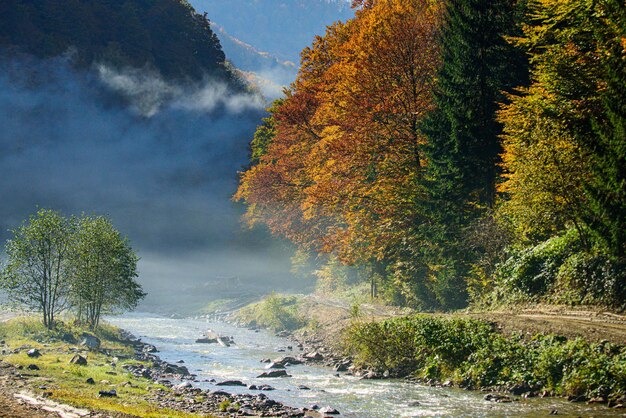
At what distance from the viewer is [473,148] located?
29891mm

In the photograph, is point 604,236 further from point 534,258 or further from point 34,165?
point 34,165

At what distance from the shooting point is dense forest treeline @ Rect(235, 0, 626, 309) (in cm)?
2141

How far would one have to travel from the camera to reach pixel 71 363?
2456 centimetres

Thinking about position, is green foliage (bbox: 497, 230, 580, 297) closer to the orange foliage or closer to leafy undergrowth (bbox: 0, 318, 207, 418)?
the orange foliage

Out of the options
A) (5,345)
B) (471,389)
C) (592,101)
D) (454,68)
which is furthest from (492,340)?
(5,345)

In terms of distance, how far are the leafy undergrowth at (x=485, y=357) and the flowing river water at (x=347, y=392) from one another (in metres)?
0.90

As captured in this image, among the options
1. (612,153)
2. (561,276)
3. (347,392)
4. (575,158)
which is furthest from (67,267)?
(612,153)

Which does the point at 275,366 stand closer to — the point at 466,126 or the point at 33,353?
the point at 33,353

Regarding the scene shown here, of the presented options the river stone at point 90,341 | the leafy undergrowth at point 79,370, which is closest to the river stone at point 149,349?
the leafy undergrowth at point 79,370

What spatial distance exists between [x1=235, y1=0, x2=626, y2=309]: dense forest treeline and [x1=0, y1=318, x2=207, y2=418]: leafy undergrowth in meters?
15.9

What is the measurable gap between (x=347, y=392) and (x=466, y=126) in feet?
52.2

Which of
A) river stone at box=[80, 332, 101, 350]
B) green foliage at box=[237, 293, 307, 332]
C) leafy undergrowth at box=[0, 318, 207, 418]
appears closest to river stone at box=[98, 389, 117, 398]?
leafy undergrowth at box=[0, 318, 207, 418]

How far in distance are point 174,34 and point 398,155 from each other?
95831mm

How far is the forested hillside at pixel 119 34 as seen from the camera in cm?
10181
